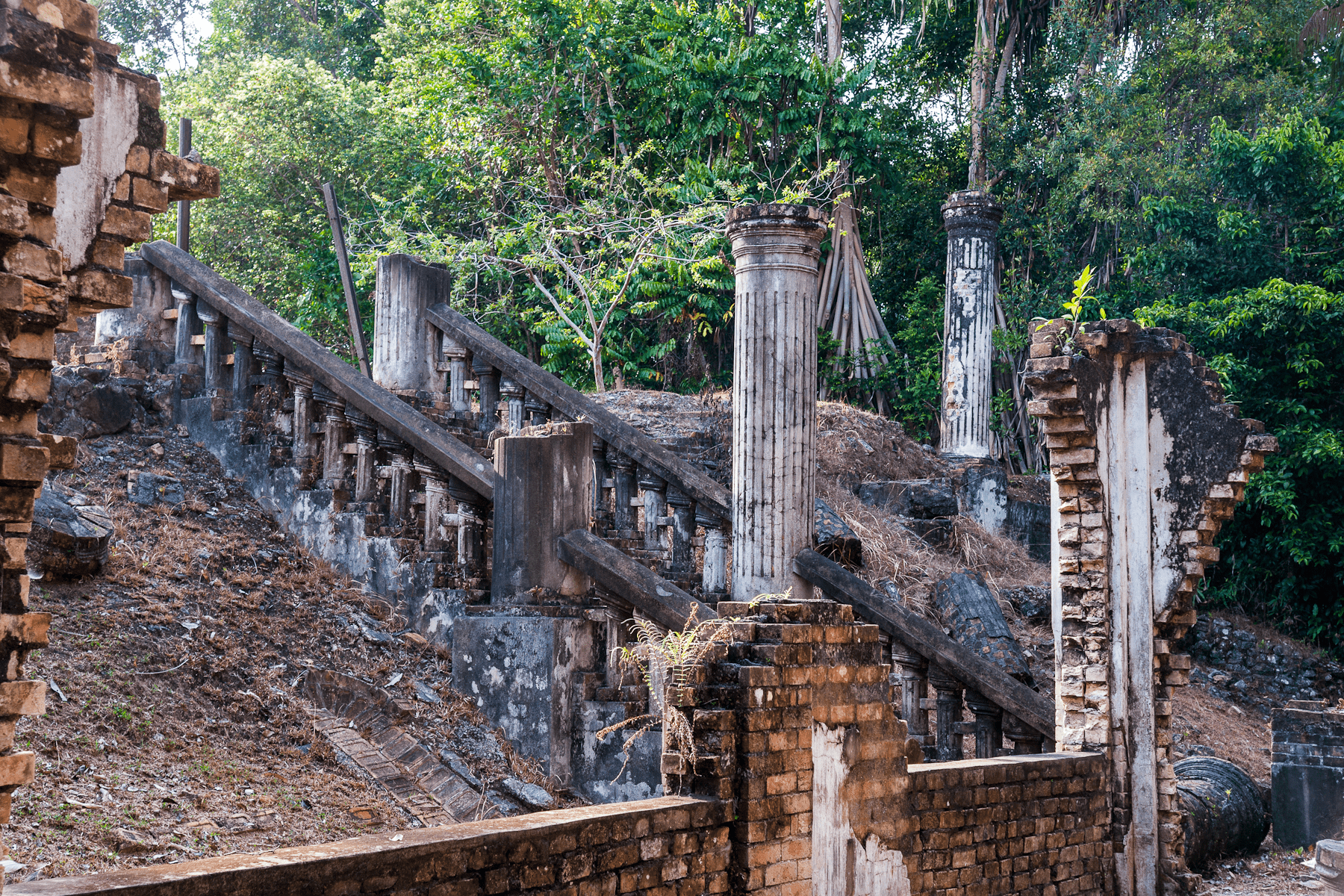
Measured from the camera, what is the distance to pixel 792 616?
193 inches

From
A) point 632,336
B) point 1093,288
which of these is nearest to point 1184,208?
point 1093,288

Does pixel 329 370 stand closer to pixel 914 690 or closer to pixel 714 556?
pixel 714 556

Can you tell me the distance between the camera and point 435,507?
7719mm

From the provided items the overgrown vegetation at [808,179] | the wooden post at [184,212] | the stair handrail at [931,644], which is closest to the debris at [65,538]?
the wooden post at [184,212]

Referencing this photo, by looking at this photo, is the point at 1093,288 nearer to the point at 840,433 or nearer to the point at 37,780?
the point at 840,433

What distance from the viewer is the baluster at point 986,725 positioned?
7.48 metres

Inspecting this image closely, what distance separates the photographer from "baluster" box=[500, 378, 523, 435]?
29.6 feet

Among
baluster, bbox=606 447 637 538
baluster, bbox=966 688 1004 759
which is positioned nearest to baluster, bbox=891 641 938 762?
baluster, bbox=966 688 1004 759

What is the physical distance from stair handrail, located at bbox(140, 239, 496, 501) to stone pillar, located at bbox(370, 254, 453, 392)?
1127 mm

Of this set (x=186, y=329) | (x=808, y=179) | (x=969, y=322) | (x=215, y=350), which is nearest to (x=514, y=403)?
(x=215, y=350)

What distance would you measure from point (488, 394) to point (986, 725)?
4.54 meters

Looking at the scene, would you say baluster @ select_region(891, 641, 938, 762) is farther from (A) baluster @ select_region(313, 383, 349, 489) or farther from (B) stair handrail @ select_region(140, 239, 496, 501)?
(A) baluster @ select_region(313, 383, 349, 489)

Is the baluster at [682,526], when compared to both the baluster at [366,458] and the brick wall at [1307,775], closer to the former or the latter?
the baluster at [366,458]

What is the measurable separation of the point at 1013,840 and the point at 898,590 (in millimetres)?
4847
